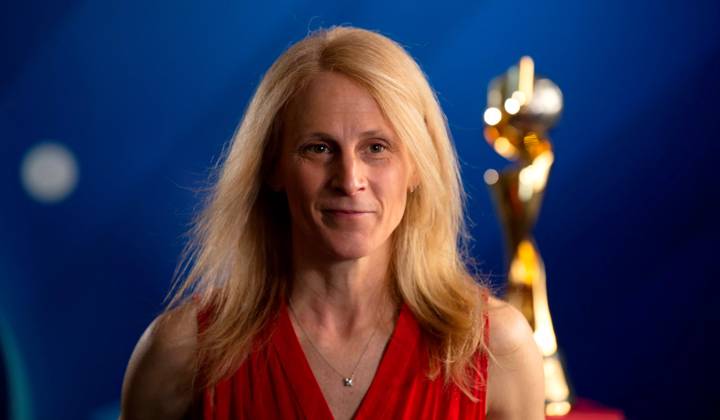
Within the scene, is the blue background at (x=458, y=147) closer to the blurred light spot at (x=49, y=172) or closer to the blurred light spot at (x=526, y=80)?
the blurred light spot at (x=49, y=172)

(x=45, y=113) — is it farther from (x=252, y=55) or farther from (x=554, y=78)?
(x=554, y=78)

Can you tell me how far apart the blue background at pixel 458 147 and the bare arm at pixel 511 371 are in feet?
5.30

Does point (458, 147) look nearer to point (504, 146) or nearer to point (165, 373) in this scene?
point (504, 146)

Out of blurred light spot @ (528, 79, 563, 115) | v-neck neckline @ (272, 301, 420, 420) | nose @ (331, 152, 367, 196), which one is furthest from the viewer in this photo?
blurred light spot @ (528, 79, 563, 115)

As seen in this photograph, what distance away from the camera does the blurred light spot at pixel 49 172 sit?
9.98 feet

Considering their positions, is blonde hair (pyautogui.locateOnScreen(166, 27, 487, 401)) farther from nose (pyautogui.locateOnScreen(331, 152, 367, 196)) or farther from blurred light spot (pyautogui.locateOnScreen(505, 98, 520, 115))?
blurred light spot (pyautogui.locateOnScreen(505, 98, 520, 115))

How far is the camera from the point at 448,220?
1.57 meters

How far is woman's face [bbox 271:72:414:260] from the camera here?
1.35 meters

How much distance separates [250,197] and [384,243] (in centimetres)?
21

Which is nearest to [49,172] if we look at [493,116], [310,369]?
[493,116]

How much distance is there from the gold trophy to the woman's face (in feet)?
2.92

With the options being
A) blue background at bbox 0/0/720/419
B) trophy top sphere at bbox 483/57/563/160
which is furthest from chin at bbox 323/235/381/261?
blue background at bbox 0/0/720/419

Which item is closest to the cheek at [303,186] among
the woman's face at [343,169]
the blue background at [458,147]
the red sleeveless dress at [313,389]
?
the woman's face at [343,169]

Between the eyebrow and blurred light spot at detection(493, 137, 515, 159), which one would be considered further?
blurred light spot at detection(493, 137, 515, 159)
